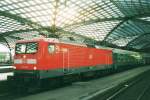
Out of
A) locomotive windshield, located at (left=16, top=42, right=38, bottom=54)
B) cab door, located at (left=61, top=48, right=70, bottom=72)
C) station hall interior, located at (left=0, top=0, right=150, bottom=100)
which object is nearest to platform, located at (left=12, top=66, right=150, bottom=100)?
station hall interior, located at (left=0, top=0, right=150, bottom=100)

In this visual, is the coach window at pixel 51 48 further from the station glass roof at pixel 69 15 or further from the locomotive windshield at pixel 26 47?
the station glass roof at pixel 69 15

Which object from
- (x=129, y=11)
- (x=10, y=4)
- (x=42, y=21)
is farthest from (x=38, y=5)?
(x=129, y=11)

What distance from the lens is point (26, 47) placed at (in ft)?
62.8

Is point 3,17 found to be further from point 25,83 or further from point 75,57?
point 25,83

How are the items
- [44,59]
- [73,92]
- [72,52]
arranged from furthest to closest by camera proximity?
[72,52], [44,59], [73,92]

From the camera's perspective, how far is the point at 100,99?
1653 cm

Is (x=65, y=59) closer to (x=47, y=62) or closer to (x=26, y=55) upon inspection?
(x=47, y=62)

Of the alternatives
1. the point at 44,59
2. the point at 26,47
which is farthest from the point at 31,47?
the point at 44,59

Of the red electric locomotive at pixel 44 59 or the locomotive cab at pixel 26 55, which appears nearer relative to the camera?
the red electric locomotive at pixel 44 59

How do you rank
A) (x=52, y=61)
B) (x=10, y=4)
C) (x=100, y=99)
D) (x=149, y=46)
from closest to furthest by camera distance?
(x=100, y=99)
(x=52, y=61)
(x=10, y=4)
(x=149, y=46)

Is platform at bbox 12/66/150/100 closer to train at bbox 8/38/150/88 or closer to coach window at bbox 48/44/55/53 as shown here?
train at bbox 8/38/150/88

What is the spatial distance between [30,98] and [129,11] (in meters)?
47.1

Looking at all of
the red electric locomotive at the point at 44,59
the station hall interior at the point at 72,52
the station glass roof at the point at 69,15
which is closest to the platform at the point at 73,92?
the station hall interior at the point at 72,52

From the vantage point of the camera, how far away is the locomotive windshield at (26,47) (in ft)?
61.3
